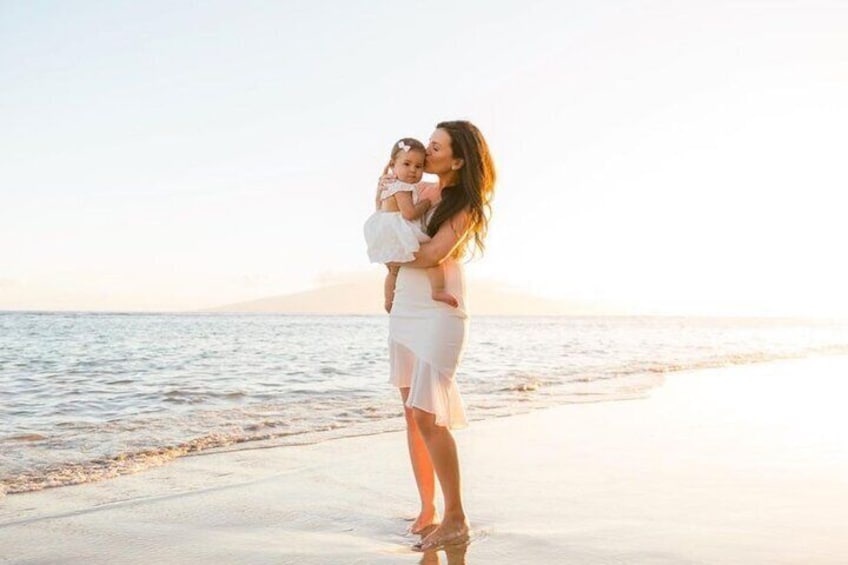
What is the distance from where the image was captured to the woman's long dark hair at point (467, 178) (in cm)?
400

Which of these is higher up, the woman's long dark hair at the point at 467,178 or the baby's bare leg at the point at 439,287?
the woman's long dark hair at the point at 467,178

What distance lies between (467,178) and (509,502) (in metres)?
2.10

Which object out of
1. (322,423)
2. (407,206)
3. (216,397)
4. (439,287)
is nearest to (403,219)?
(407,206)

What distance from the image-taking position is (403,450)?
6.76 metres

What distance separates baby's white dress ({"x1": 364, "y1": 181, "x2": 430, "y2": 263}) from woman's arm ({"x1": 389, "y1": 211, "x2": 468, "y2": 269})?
0.04m

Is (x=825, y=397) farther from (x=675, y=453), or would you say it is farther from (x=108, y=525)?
(x=108, y=525)

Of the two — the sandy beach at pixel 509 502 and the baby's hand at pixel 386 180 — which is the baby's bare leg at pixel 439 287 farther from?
the sandy beach at pixel 509 502

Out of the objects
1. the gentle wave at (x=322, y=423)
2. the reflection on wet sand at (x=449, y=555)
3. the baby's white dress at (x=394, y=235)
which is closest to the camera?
the reflection on wet sand at (x=449, y=555)

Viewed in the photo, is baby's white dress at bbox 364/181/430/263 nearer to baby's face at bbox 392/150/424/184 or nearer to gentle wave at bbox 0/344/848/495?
baby's face at bbox 392/150/424/184

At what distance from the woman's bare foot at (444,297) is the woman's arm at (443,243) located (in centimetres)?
14

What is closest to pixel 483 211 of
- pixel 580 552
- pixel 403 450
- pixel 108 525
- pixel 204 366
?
pixel 580 552

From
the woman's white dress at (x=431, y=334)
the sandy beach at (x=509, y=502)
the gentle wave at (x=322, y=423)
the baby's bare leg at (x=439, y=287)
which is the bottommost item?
the gentle wave at (x=322, y=423)

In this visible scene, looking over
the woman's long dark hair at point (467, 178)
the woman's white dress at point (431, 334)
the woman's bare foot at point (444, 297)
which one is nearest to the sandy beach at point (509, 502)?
the woman's white dress at point (431, 334)

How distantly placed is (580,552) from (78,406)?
26.9 feet
